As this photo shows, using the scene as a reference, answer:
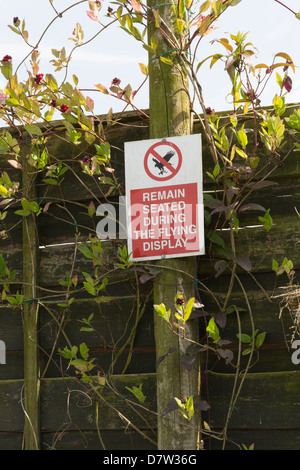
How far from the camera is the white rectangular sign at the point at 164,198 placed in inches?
115

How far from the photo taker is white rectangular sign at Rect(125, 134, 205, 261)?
2.92 m

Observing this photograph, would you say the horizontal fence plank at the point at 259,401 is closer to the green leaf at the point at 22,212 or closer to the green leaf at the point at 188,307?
the green leaf at the point at 188,307

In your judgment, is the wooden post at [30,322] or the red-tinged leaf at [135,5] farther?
the wooden post at [30,322]

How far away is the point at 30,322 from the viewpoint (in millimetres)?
3242

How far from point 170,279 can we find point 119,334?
41 cm

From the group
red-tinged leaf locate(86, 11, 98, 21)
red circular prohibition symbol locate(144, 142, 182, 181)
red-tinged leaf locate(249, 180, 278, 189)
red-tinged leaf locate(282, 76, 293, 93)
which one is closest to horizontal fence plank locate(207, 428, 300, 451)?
red-tinged leaf locate(249, 180, 278, 189)

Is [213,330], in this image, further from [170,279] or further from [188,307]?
[170,279]

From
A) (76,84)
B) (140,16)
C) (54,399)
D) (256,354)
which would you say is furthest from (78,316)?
(140,16)

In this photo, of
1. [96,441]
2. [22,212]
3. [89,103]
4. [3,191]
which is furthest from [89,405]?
[89,103]

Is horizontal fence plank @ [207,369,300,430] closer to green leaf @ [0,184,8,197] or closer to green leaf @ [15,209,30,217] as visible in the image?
green leaf @ [15,209,30,217]

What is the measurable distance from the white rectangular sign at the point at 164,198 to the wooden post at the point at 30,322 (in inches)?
21.8

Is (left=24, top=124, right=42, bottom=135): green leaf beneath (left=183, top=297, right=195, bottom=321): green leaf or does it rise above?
above

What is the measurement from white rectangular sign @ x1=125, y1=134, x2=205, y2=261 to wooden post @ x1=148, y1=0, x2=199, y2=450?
0.21ft

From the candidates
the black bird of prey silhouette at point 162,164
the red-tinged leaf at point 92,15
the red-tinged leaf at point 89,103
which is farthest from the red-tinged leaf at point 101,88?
the black bird of prey silhouette at point 162,164
